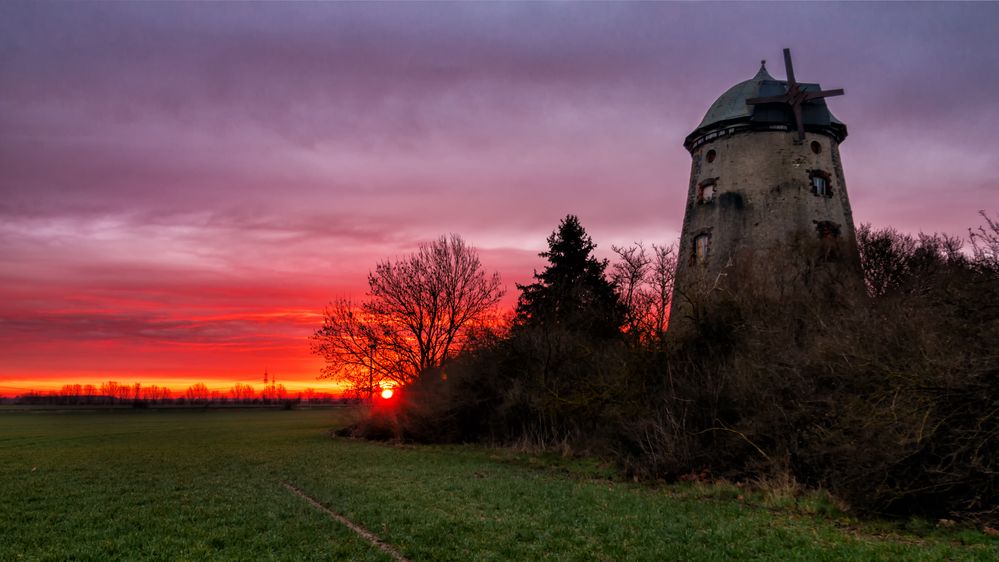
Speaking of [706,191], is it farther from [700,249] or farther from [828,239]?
[828,239]

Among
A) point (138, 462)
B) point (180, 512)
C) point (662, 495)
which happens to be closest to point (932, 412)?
point (662, 495)

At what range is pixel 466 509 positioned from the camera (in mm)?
14625

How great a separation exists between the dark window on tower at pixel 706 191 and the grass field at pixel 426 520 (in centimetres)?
2025

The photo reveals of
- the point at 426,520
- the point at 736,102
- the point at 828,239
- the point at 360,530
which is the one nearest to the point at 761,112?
the point at 736,102

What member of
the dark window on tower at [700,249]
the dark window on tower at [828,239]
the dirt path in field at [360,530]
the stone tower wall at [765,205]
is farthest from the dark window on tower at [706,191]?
the dirt path in field at [360,530]

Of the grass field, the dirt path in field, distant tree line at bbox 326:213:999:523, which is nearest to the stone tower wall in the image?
distant tree line at bbox 326:213:999:523

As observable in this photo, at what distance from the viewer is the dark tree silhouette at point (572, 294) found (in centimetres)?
3222

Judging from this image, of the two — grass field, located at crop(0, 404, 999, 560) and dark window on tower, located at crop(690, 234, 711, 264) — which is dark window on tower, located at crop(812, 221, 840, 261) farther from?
grass field, located at crop(0, 404, 999, 560)

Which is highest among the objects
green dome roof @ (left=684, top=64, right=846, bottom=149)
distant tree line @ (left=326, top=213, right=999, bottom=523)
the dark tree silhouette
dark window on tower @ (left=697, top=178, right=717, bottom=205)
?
green dome roof @ (left=684, top=64, right=846, bottom=149)

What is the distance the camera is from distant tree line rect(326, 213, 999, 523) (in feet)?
40.7

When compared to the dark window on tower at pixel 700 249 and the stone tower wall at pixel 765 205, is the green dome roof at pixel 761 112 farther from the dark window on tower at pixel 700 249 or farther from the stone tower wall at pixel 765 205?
the dark window on tower at pixel 700 249

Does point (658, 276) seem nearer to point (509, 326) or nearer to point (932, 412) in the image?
point (509, 326)

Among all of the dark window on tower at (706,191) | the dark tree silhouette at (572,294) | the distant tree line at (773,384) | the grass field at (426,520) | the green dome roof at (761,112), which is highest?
the green dome roof at (761,112)

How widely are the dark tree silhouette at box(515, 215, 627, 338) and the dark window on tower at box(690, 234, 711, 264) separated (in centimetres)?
514
